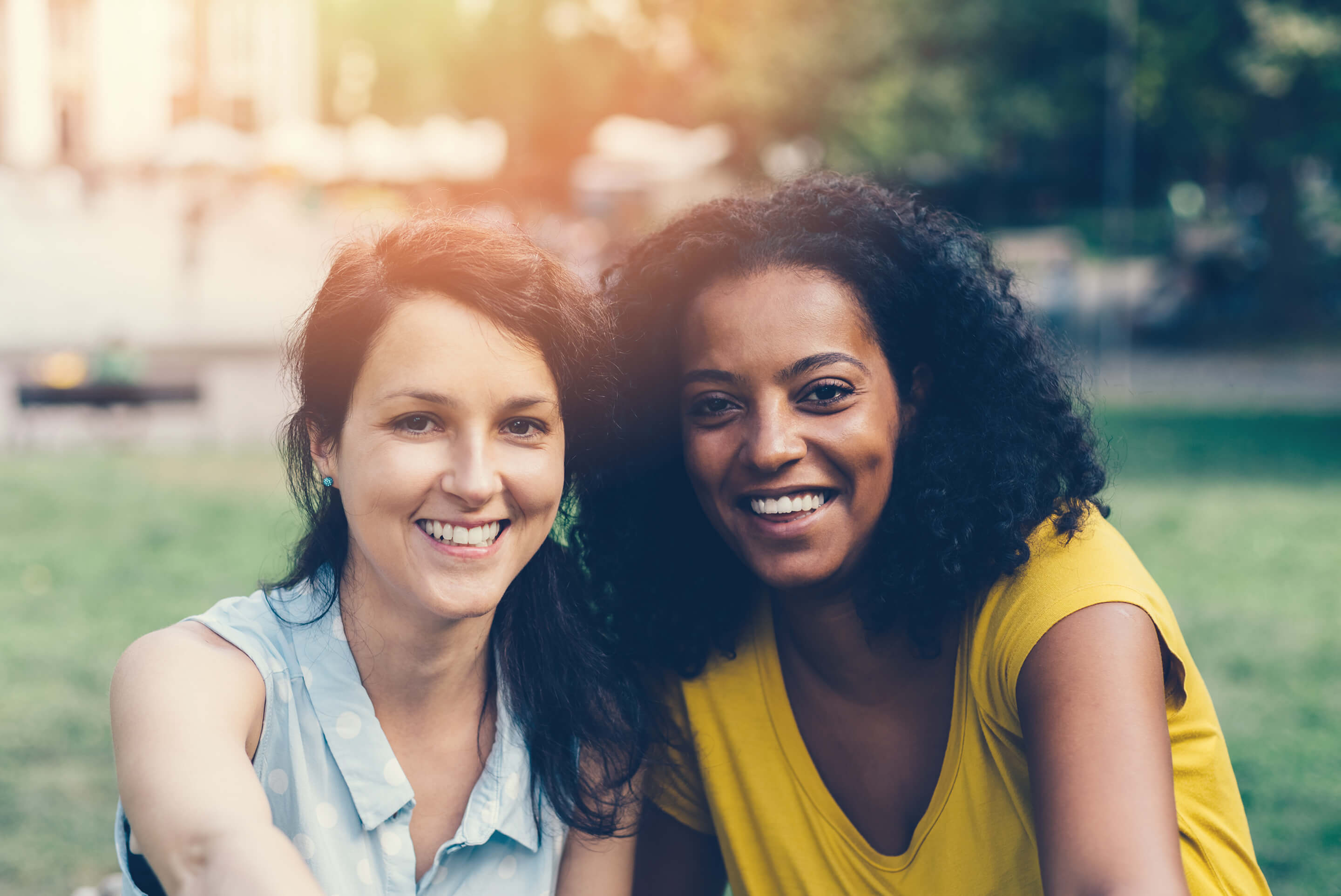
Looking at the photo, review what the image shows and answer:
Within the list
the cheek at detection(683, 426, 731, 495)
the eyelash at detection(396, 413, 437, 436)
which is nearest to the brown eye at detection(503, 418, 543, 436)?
the eyelash at detection(396, 413, 437, 436)

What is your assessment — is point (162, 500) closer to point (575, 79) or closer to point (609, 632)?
point (609, 632)

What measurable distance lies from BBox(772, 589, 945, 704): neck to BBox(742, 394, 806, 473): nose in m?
0.35

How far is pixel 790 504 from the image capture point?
2449mm

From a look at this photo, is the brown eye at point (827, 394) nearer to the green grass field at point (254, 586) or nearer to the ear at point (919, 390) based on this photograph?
the ear at point (919, 390)

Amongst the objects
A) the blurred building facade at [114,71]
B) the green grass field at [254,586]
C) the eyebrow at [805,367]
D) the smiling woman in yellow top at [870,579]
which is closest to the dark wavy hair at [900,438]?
the smiling woman in yellow top at [870,579]

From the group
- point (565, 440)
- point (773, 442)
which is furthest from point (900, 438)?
point (565, 440)

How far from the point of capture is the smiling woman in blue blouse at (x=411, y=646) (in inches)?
83.0

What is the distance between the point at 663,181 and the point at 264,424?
66.4 ft

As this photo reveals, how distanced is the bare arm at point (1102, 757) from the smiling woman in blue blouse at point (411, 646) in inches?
30.8

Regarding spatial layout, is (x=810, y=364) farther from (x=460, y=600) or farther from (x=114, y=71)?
(x=114, y=71)

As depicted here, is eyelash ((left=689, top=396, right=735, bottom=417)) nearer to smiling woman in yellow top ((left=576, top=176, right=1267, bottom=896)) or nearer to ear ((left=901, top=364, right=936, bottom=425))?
smiling woman in yellow top ((left=576, top=176, right=1267, bottom=896))

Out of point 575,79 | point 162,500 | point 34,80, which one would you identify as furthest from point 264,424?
point 34,80

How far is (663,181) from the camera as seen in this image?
33.8 metres

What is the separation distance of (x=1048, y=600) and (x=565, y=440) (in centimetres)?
90
